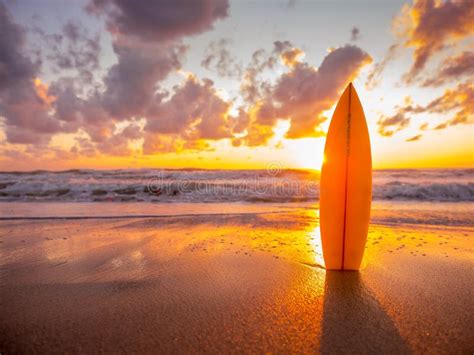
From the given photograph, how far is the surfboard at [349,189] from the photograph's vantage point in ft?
9.04

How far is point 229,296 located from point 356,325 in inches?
34.6

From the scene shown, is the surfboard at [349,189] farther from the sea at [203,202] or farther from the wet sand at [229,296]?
the sea at [203,202]

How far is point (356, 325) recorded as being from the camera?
5.66ft

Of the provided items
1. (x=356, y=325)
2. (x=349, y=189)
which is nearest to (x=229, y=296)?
(x=356, y=325)

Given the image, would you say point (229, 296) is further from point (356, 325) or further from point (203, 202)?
point (203, 202)

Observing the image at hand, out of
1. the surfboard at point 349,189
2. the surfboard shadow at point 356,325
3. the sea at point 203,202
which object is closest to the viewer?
the surfboard shadow at point 356,325

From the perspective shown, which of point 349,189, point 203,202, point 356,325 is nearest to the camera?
point 356,325

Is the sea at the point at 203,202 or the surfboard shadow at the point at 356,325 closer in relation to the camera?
the surfboard shadow at the point at 356,325

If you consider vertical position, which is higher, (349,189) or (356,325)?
(349,189)

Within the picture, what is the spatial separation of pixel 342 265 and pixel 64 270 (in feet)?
8.78

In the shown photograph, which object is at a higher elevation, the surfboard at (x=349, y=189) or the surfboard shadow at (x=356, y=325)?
the surfboard at (x=349, y=189)

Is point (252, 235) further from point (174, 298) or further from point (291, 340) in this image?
point (291, 340)

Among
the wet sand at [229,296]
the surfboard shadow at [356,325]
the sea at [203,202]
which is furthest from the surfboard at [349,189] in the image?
the sea at [203,202]

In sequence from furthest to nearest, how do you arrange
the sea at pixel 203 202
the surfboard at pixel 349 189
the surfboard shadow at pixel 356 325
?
the sea at pixel 203 202 < the surfboard at pixel 349 189 < the surfboard shadow at pixel 356 325
